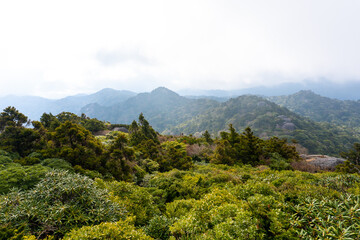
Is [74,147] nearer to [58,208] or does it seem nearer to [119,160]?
[119,160]

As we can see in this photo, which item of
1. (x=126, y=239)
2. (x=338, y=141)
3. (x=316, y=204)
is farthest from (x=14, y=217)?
(x=338, y=141)

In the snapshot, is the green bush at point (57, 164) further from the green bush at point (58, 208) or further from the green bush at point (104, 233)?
the green bush at point (104, 233)

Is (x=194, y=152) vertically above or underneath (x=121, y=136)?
underneath

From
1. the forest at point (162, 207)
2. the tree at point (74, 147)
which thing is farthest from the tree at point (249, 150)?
the tree at point (74, 147)

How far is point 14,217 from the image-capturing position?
16.0 feet

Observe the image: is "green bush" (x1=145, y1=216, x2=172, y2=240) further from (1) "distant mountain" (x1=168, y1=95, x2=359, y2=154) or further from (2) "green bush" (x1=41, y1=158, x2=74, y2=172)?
(1) "distant mountain" (x1=168, y1=95, x2=359, y2=154)

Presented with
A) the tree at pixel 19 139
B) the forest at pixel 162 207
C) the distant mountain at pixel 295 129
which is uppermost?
the tree at pixel 19 139

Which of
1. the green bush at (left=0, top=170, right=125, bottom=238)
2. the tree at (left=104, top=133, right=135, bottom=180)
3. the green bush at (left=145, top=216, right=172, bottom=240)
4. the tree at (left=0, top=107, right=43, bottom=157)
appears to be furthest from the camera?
the tree at (left=104, top=133, right=135, bottom=180)

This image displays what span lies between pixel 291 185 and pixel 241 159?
14.2 meters

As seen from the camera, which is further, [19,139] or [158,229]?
[19,139]

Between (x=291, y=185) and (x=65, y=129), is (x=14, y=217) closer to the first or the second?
(x=65, y=129)

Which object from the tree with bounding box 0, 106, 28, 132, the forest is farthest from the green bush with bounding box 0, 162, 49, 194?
the tree with bounding box 0, 106, 28, 132

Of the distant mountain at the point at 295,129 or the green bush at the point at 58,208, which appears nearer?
the green bush at the point at 58,208

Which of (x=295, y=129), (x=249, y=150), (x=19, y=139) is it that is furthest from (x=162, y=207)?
(x=295, y=129)
